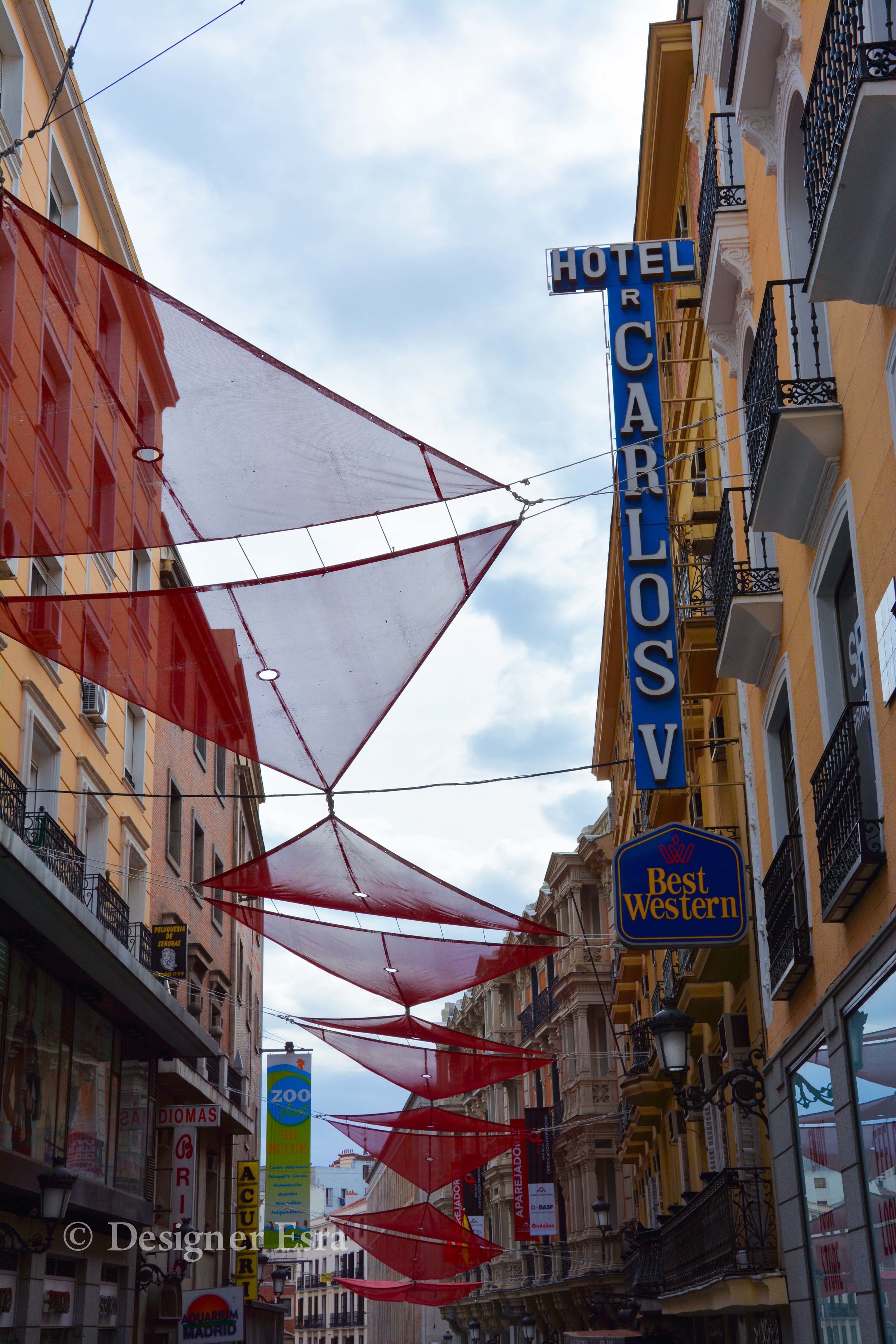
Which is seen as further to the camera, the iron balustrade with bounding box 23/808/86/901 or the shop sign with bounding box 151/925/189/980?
the shop sign with bounding box 151/925/189/980

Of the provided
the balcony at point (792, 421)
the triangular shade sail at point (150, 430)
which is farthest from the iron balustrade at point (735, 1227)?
the triangular shade sail at point (150, 430)

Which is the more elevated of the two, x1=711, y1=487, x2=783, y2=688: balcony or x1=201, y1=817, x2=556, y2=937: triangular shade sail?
x1=711, y1=487, x2=783, y2=688: balcony

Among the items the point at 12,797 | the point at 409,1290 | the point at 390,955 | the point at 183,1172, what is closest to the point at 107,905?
the point at 390,955

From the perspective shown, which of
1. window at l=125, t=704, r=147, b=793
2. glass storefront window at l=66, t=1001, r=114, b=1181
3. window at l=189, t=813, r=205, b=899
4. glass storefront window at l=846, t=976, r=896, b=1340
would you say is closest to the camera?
glass storefront window at l=846, t=976, r=896, b=1340

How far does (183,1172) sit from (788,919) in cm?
1607

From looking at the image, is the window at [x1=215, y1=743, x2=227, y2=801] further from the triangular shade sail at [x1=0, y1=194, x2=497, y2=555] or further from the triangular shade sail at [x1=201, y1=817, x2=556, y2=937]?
the triangular shade sail at [x1=0, y1=194, x2=497, y2=555]

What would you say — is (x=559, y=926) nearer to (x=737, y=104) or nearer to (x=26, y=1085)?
(x=26, y=1085)

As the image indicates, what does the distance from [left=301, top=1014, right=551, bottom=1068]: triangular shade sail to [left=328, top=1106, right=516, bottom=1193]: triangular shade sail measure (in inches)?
202

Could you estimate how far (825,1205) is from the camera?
9.90m

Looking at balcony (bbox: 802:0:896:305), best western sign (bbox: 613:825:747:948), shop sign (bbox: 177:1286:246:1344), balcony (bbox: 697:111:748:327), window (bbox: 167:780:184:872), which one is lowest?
shop sign (bbox: 177:1286:246:1344)

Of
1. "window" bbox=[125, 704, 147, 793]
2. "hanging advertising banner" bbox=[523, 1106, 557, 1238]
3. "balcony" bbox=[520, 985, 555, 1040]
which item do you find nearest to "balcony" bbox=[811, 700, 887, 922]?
"window" bbox=[125, 704, 147, 793]

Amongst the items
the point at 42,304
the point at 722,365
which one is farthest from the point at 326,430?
the point at 722,365

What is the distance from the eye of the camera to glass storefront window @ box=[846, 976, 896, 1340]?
7.67 meters

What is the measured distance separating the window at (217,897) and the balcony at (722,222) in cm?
1998
